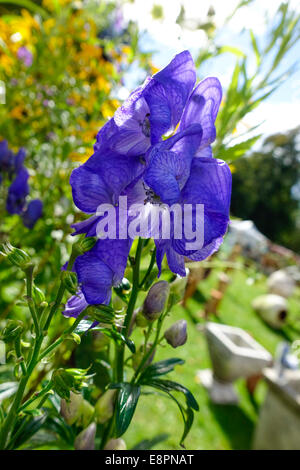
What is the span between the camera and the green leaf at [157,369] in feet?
1.14

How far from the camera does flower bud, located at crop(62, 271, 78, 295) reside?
0.77 feet

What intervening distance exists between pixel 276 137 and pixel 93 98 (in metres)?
0.72

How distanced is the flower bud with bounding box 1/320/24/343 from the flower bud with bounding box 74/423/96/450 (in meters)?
0.14

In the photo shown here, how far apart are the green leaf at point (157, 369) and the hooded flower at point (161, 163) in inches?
5.1

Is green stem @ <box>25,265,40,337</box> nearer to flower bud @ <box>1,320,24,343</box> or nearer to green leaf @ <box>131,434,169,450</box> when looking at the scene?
flower bud @ <box>1,320,24,343</box>

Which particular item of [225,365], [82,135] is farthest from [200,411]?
[82,135]

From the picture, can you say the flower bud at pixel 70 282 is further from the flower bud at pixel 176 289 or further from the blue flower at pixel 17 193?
the blue flower at pixel 17 193

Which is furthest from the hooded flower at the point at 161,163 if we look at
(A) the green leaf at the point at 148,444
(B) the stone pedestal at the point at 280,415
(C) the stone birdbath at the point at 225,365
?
(C) the stone birdbath at the point at 225,365

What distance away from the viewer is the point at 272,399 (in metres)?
1.53

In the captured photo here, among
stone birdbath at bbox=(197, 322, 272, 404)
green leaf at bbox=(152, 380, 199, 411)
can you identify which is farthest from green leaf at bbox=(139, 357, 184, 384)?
stone birdbath at bbox=(197, 322, 272, 404)

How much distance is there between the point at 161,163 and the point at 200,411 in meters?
1.73
